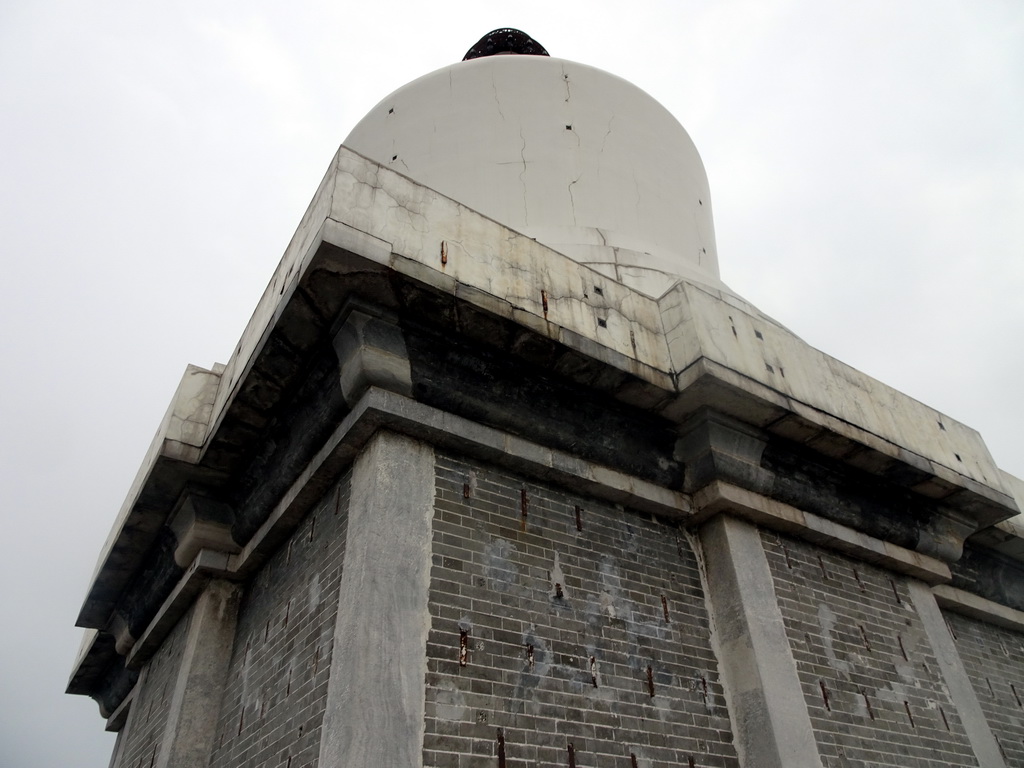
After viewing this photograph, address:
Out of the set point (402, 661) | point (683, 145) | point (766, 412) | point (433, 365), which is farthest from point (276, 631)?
point (683, 145)

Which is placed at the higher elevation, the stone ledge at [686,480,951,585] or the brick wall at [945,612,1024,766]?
the stone ledge at [686,480,951,585]

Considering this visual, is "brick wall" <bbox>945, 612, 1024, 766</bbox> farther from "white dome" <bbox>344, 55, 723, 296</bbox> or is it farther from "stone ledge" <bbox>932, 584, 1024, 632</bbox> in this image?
"white dome" <bbox>344, 55, 723, 296</bbox>

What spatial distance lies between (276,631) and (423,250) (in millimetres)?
→ 2914

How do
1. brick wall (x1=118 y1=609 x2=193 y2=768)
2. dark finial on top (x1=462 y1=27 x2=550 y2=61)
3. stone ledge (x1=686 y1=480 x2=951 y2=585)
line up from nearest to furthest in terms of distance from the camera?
stone ledge (x1=686 y1=480 x2=951 y2=585) → brick wall (x1=118 y1=609 x2=193 y2=768) → dark finial on top (x1=462 y1=27 x2=550 y2=61)

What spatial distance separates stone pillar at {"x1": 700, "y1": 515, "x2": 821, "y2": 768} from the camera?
5.14 m

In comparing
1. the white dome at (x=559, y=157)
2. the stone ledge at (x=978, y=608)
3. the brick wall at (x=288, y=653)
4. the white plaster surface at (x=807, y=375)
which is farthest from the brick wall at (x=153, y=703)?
the stone ledge at (x=978, y=608)

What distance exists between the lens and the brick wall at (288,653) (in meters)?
4.69

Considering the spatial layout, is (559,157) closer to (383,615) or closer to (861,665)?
(861,665)

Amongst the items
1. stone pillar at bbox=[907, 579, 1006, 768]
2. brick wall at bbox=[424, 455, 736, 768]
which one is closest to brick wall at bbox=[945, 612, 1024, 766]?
stone pillar at bbox=[907, 579, 1006, 768]

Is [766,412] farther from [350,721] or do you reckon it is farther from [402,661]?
[350,721]

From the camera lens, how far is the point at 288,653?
527 centimetres

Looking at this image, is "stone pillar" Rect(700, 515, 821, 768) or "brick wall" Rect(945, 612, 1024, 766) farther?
"brick wall" Rect(945, 612, 1024, 766)

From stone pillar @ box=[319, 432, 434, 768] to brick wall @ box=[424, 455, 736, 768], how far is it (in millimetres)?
117

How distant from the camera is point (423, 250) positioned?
205 inches
